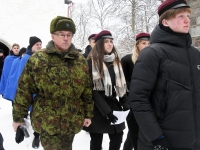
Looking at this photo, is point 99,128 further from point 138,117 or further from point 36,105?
point 138,117

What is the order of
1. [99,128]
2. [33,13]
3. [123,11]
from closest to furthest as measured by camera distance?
1. [99,128]
2. [33,13]
3. [123,11]

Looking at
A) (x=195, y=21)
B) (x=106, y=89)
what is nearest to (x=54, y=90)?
(x=106, y=89)

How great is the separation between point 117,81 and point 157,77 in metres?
1.22

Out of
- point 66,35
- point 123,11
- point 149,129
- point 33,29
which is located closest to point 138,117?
point 149,129

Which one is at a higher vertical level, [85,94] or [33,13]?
[33,13]

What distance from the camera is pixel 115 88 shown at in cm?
300

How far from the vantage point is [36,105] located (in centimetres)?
225

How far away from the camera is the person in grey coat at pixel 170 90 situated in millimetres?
1689

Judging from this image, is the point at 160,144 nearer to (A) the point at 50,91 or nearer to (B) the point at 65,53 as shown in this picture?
(A) the point at 50,91

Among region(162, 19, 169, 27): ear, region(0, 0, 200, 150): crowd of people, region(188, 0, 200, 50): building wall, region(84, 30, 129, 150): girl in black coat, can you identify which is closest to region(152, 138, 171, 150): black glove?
region(0, 0, 200, 150): crowd of people

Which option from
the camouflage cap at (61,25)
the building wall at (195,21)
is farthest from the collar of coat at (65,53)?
the building wall at (195,21)

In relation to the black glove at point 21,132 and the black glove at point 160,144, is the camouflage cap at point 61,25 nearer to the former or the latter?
the black glove at point 21,132

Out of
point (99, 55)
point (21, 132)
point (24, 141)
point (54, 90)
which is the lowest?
point (24, 141)

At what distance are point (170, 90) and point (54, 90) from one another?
1.05m
